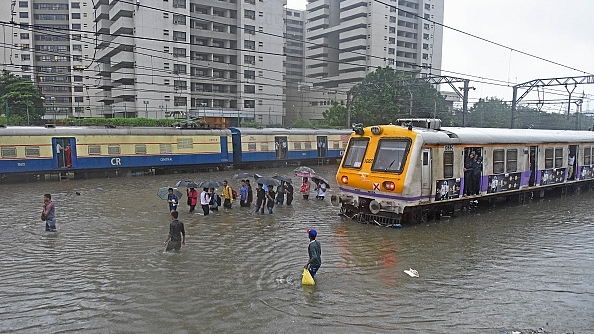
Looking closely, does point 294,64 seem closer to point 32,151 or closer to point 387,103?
point 387,103

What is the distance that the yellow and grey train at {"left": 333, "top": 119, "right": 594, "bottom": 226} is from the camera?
42.9 ft

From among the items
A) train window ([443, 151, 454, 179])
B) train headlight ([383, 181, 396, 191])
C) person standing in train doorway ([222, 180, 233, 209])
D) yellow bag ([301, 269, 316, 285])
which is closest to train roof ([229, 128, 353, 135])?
person standing in train doorway ([222, 180, 233, 209])

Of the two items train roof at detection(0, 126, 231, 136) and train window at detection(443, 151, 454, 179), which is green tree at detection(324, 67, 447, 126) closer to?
train roof at detection(0, 126, 231, 136)

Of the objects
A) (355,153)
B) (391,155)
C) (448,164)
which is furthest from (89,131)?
(448,164)

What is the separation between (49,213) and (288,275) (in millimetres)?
7293

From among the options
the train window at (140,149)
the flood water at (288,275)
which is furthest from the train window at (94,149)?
the flood water at (288,275)

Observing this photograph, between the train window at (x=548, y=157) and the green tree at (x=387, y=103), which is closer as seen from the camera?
the train window at (x=548, y=157)

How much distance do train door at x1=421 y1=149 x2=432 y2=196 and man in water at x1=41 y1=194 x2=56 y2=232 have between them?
9.98 m

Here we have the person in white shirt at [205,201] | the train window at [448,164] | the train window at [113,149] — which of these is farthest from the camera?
the train window at [113,149]

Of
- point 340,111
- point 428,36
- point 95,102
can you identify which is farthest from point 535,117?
point 95,102

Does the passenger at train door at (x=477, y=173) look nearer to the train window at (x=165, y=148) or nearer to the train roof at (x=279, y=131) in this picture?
the train window at (x=165, y=148)

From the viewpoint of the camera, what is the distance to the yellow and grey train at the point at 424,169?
1306 centimetres

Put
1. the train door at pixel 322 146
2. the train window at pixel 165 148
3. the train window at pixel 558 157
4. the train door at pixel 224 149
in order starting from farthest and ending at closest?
the train door at pixel 322 146
the train door at pixel 224 149
the train window at pixel 165 148
the train window at pixel 558 157

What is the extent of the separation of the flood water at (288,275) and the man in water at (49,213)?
32cm
